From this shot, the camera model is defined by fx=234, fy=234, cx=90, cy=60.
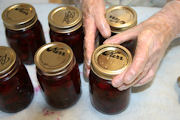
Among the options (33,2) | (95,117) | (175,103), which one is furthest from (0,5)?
(175,103)

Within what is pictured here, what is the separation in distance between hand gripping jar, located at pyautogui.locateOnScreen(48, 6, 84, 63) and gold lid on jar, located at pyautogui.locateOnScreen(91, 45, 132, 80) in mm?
131

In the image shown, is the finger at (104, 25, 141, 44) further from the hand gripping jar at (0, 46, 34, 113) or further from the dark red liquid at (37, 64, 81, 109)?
the hand gripping jar at (0, 46, 34, 113)

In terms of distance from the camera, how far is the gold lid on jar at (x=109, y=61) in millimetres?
544

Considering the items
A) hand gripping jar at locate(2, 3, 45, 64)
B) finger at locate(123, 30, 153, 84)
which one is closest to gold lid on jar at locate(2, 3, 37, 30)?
hand gripping jar at locate(2, 3, 45, 64)

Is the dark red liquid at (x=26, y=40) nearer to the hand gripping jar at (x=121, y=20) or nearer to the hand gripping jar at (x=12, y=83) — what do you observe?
the hand gripping jar at (x=12, y=83)

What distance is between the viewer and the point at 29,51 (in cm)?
78

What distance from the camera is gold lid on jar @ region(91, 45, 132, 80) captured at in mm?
544

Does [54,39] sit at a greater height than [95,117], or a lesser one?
greater

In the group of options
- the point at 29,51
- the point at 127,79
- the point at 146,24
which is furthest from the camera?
the point at 29,51

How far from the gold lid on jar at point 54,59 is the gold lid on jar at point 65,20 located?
0.21 ft

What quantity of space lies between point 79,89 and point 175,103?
0.29 m

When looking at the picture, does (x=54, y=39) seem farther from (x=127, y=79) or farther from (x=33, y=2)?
(x=33, y=2)

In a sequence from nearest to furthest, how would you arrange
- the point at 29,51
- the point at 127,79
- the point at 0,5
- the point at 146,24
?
1. the point at 127,79
2. the point at 146,24
3. the point at 29,51
4. the point at 0,5

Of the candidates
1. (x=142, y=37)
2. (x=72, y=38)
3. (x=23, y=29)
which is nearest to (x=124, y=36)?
(x=142, y=37)
